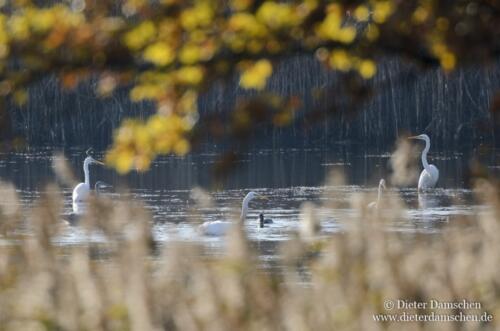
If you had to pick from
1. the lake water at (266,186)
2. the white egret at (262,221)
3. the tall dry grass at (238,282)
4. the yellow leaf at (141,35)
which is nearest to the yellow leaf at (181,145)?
the yellow leaf at (141,35)

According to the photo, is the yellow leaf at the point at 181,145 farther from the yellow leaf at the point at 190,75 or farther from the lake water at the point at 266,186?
the lake water at the point at 266,186

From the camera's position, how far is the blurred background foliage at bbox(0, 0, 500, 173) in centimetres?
347

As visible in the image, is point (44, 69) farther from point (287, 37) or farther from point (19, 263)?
point (19, 263)

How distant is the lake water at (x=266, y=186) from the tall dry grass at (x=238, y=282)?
6768 mm

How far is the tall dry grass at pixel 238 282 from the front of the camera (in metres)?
4.23

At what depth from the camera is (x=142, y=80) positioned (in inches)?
140

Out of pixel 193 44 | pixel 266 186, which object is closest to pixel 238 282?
pixel 193 44

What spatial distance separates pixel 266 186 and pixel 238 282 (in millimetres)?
16350

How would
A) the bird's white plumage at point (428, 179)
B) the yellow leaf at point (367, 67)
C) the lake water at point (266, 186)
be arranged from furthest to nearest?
the bird's white plumage at point (428, 179)
the lake water at point (266, 186)
the yellow leaf at point (367, 67)

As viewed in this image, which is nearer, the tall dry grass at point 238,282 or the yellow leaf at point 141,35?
the yellow leaf at point 141,35

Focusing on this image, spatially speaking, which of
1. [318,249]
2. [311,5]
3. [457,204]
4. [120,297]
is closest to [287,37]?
[311,5]

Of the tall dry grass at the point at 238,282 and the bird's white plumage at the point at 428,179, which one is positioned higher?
the tall dry grass at the point at 238,282

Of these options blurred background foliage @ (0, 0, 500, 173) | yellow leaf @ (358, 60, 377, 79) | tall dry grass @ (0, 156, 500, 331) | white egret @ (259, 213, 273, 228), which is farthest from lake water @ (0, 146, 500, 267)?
blurred background foliage @ (0, 0, 500, 173)

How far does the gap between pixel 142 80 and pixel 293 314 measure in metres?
0.88
